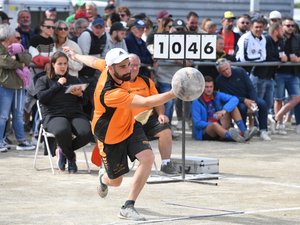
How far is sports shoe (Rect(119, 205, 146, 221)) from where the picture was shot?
9.59 meters

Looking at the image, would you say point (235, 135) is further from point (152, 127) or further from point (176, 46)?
point (176, 46)

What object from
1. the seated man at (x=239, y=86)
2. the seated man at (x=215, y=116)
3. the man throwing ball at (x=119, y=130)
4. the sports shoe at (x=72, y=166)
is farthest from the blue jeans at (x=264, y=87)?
the man throwing ball at (x=119, y=130)

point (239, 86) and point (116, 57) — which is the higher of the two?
point (116, 57)

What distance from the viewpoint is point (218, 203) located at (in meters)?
10.7

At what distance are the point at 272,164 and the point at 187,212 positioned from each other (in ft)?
14.2

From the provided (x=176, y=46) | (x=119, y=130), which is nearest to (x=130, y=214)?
(x=119, y=130)

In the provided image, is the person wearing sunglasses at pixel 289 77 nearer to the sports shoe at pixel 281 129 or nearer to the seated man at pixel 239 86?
the sports shoe at pixel 281 129

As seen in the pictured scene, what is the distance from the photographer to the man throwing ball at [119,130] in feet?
31.6

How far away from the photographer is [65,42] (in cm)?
1580

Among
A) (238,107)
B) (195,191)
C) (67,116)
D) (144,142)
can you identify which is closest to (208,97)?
(238,107)

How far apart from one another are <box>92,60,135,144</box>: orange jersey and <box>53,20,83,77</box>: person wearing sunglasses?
18.5 feet

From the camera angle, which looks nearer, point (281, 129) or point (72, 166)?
point (72, 166)

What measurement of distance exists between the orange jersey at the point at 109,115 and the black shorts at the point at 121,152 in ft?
0.19

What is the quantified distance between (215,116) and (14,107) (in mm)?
3697
